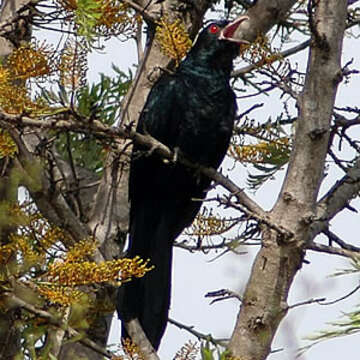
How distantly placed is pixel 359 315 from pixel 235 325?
Result: 29.9 inches

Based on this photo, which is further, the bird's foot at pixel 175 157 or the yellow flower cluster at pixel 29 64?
the bird's foot at pixel 175 157

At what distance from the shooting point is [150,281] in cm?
398

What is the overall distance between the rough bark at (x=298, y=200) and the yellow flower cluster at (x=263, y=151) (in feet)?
1.74

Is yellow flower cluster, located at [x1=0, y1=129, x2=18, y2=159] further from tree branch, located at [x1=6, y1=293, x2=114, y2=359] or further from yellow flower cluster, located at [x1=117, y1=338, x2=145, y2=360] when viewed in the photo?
yellow flower cluster, located at [x1=117, y1=338, x2=145, y2=360]

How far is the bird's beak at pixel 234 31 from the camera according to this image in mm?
4133

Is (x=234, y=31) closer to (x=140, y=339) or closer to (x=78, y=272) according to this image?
(x=140, y=339)

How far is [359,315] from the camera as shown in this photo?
7.31 ft

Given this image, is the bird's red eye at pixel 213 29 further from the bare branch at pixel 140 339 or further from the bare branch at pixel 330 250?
the bare branch at pixel 330 250

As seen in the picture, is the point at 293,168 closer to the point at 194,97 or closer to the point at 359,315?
the point at 359,315

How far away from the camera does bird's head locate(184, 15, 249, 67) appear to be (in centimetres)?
434

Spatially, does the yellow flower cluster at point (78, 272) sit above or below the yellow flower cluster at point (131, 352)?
above

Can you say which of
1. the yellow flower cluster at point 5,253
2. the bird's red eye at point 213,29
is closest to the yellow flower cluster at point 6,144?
the yellow flower cluster at point 5,253

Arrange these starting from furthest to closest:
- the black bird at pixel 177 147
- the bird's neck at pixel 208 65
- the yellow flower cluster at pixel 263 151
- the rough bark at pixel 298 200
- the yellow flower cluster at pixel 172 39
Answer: the bird's neck at pixel 208 65
the black bird at pixel 177 147
the yellow flower cluster at pixel 263 151
the yellow flower cluster at pixel 172 39
the rough bark at pixel 298 200

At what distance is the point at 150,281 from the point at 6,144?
3.80 feet
